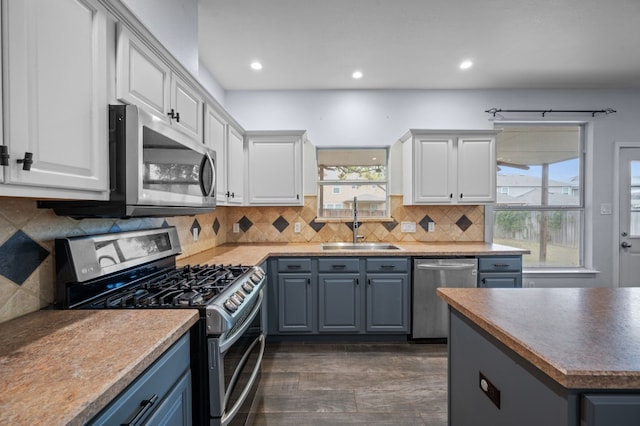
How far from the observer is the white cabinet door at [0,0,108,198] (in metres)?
0.82

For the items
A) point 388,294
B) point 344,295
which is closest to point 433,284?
point 388,294

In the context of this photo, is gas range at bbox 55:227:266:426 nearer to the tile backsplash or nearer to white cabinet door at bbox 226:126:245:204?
the tile backsplash

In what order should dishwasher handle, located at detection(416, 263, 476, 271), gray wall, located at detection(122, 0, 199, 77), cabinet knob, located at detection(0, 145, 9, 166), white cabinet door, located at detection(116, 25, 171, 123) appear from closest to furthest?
cabinet knob, located at detection(0, 145, 9, 166) → white cabinet door, located at detection(116, 25, 171, 123) → gray wall, located at detection(122, 0, 199, 77) → dishwasher handle, located at detection(416, 263, 476, 271)

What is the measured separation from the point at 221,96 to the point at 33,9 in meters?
2.70

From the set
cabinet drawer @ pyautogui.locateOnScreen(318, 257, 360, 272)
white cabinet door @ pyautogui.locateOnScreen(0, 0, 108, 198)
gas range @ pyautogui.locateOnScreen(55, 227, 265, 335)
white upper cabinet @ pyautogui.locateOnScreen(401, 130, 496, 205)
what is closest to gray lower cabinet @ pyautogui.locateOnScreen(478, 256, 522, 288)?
white upper cabinet @ pyautogui.locateOnScreen(401, 130, 496, 205)

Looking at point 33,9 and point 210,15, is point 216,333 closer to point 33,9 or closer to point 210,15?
point 33,9

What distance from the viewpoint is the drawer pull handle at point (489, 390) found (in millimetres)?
1036

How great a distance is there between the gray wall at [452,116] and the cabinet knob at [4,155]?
2925 millimetres

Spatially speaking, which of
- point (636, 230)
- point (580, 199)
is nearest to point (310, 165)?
point (580, 199)

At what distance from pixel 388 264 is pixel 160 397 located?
2.22m

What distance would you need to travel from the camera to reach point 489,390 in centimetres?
109

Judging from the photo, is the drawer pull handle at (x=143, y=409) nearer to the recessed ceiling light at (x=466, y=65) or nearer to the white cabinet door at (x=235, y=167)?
the white cabinet door at (x=235, y=167)

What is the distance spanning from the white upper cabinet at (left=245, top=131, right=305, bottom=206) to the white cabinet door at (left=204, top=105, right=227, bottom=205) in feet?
1.92

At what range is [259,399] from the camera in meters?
2.05
